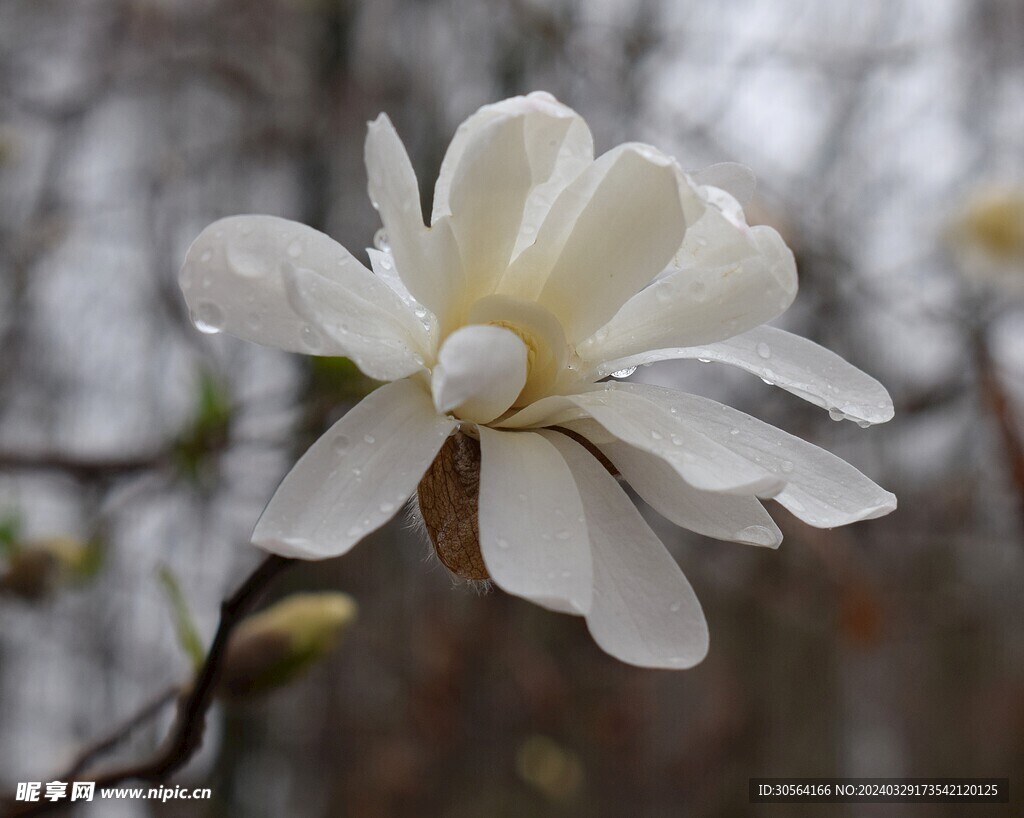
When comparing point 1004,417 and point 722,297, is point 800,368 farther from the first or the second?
point 1004,417

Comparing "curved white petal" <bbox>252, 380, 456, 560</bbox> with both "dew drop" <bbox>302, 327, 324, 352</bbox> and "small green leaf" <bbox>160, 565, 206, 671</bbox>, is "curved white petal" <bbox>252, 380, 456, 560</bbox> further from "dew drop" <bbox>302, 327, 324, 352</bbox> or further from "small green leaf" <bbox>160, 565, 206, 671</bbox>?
"small green leaf" <bbox>160, 565, 206, 671</bbox>


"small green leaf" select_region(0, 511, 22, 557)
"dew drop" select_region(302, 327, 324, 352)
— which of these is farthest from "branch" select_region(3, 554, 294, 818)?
"small green leaf" select_region(0, 511, 22, 557)

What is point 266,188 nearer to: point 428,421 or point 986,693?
point 428,421

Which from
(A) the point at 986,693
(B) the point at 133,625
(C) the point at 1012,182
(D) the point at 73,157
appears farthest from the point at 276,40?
(A) the point at 986,693

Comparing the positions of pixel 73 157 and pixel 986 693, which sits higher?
pixel 73 157

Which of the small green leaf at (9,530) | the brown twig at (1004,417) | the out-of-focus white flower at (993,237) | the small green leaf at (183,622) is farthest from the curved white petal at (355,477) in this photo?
the out-of-focus white flower at (993,237)

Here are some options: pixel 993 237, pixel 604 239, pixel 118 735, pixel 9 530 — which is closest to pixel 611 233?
pixel 604 239
